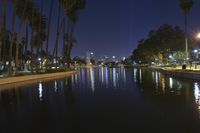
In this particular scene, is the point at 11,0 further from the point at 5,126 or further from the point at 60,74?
the point at 5,126

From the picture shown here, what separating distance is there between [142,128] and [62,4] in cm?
6133

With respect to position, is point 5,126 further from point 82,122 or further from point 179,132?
point 179,132

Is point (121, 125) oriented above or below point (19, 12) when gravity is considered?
below

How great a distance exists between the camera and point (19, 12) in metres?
57.7

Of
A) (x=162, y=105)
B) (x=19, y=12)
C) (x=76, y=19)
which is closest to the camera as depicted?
(x=162, y=105)

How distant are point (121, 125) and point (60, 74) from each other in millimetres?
51476

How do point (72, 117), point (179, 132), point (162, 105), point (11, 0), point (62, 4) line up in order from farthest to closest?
1. point (62, 4)
2. point (11, 0)
3. point (162, 105)
4. point (72, 117)
5. point (179, 132)

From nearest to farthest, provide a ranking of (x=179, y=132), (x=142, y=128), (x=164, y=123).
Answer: (x=179, y=132), (x=142, y=128), (x=164, y=123)

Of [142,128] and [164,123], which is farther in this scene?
[164,123]

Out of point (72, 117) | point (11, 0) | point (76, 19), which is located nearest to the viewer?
point (72, 117)

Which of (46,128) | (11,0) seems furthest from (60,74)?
(46,128)

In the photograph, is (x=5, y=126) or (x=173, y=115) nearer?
(x=5, y=126)

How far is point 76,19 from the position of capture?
3132 inches

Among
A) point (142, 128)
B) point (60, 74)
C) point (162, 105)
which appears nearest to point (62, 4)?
point (60, 74)
